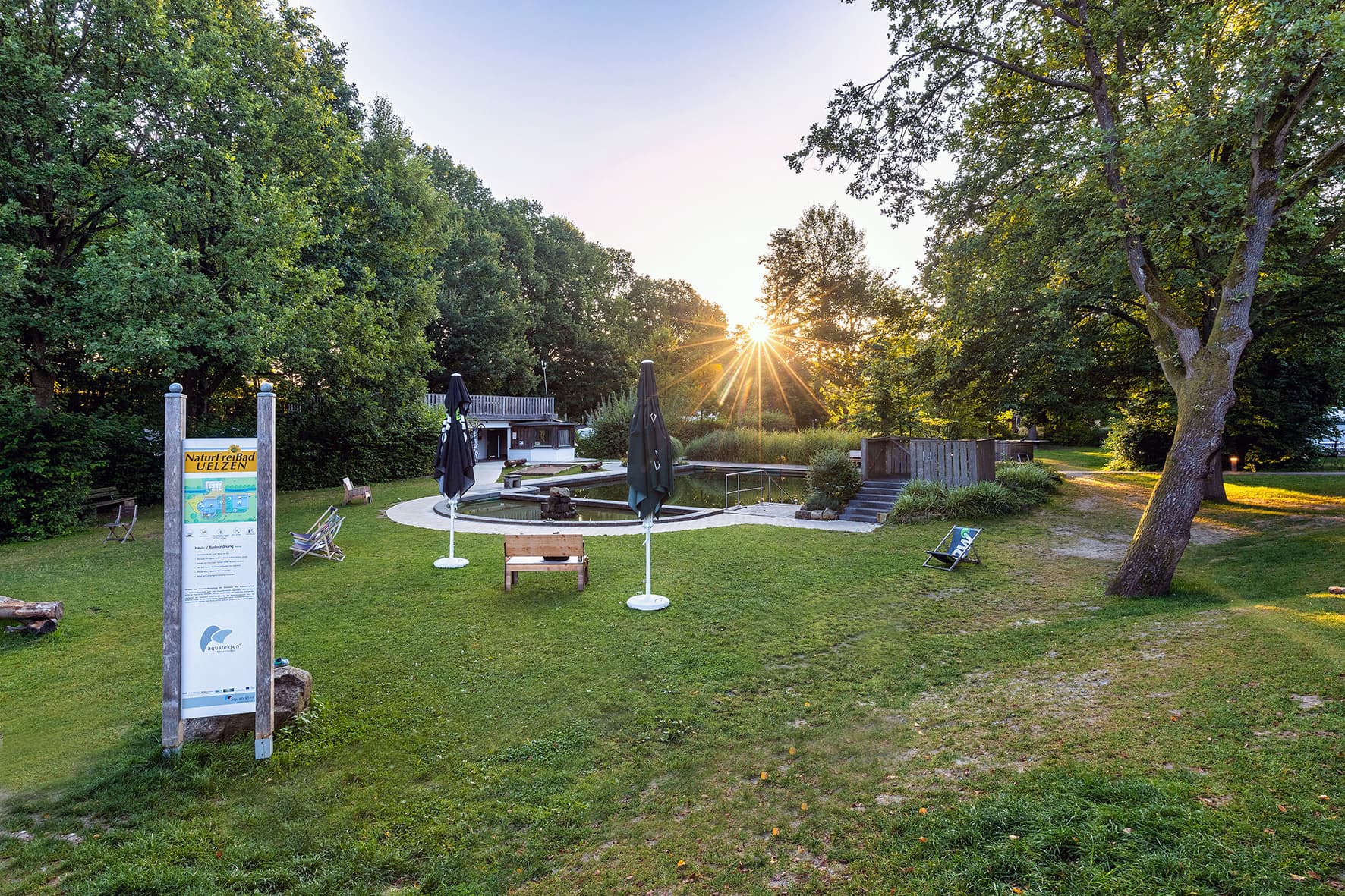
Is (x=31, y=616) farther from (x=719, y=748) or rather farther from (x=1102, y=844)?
(x=1102, y=844)

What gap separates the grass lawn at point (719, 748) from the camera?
2828 mm

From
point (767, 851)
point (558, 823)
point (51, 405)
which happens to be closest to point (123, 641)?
point (558, 823)

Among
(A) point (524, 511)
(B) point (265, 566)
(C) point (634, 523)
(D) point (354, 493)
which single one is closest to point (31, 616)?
(B) point (265, 566)

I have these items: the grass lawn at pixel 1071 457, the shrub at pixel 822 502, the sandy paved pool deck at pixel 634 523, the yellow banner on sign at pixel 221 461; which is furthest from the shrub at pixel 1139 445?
the yellow banner on sign at pixel 221 461

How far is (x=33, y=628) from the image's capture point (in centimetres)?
611

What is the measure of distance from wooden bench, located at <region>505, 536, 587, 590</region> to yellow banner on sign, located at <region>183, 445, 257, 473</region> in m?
3.90

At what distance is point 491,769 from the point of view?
12.6ft

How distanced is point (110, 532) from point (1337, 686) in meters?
16.9

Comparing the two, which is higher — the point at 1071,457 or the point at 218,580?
the point at 1071,457

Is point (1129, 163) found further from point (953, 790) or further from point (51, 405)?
point (51, 405)

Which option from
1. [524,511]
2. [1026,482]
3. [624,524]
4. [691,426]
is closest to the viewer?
[624,524]

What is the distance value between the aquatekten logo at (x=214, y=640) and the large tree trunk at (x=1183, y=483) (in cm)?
919

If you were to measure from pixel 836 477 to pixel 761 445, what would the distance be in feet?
42.5

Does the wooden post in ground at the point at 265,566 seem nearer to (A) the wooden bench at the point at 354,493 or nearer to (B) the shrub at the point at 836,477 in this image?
(B) the shrub at the point at 836,477
